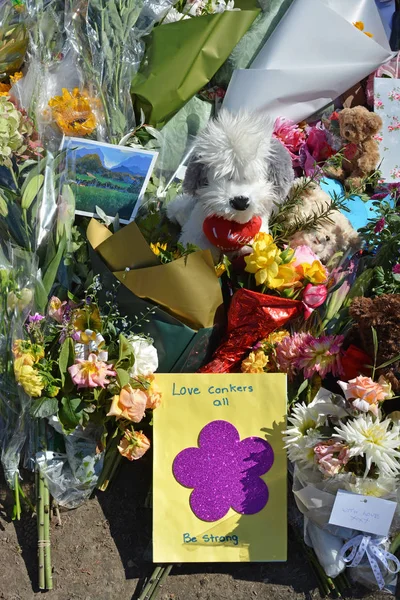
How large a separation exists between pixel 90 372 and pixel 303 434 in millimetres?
502

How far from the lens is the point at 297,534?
1.55 meters

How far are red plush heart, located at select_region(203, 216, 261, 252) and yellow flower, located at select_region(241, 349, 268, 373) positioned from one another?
0.92 ft

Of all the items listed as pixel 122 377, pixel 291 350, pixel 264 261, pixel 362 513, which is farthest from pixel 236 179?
pixel 362 513

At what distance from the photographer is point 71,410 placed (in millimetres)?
1478

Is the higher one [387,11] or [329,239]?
[387,11]

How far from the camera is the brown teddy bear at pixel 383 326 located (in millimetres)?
1376

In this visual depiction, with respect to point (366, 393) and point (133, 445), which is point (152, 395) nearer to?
point (133, 445)

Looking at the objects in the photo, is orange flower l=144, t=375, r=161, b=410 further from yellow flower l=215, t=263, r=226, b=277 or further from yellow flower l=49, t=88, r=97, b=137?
yellow flower l=49, t=88, r=97, b=137

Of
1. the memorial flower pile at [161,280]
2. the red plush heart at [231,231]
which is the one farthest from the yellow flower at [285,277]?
the red plush heart at [231,231]

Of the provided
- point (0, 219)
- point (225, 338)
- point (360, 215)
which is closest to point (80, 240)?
point (0, 219)

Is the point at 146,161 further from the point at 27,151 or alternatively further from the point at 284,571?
the point at 284,571

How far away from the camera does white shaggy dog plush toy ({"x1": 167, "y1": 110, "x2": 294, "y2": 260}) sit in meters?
1.53

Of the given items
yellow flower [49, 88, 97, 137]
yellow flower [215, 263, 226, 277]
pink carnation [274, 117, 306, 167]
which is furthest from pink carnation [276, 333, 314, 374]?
yellow flower [49, 88, 97, 137]

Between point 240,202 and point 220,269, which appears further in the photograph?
point 220,269
